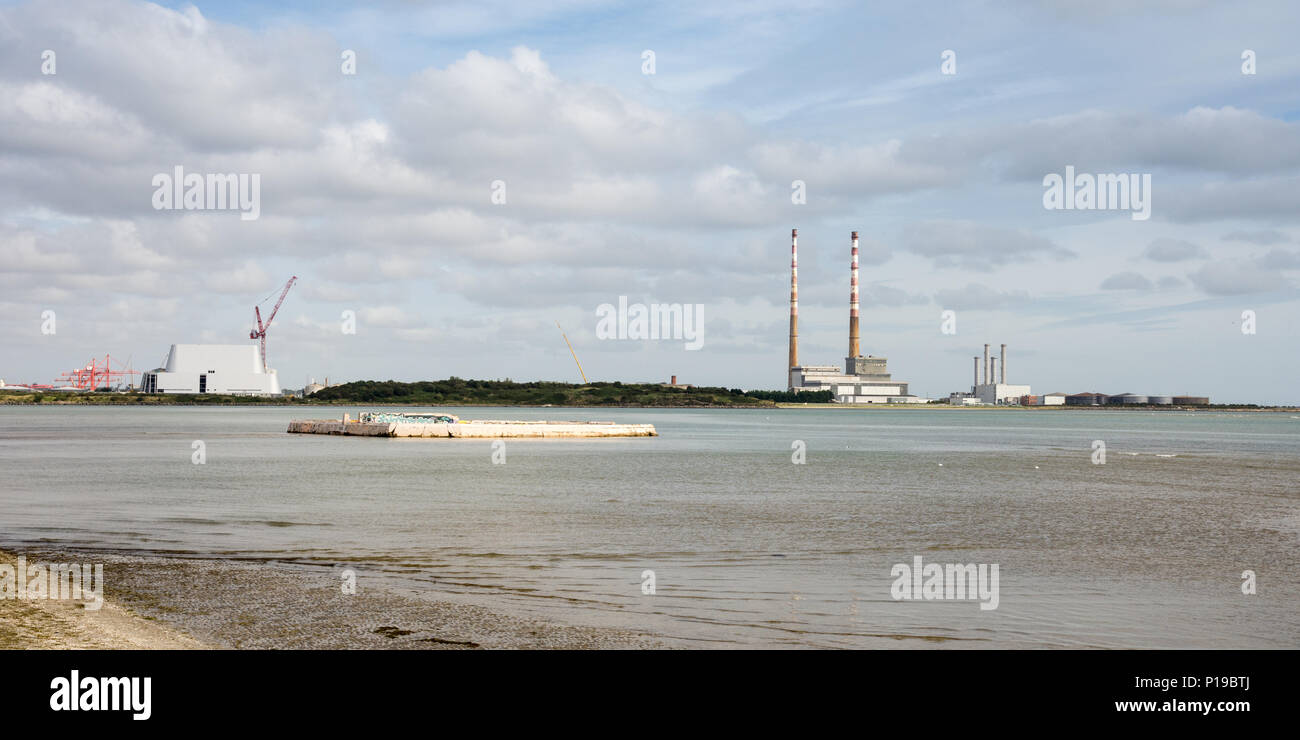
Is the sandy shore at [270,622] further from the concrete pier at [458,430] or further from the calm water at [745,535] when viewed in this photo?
the concrete pier at [458,430]

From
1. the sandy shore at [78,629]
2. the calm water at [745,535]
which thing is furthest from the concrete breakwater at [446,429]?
the sandy shore at [78,629]

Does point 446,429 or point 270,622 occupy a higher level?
point 270,622

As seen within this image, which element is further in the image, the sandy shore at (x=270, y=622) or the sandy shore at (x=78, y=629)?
the sandy shore at (x=270, y=622)

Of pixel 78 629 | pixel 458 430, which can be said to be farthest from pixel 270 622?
pixel 458 430

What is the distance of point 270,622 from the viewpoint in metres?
14.6

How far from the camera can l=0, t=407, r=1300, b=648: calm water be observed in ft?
52.4

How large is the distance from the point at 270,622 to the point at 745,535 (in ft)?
49.5

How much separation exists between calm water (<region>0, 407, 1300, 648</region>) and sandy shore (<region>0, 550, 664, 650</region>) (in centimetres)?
108

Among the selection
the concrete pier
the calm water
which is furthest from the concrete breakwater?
the calm water

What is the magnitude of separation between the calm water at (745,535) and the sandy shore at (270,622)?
1.08 meters

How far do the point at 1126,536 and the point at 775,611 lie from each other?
17.0m

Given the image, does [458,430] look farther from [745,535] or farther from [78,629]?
[78,629]

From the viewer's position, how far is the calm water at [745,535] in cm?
1596
